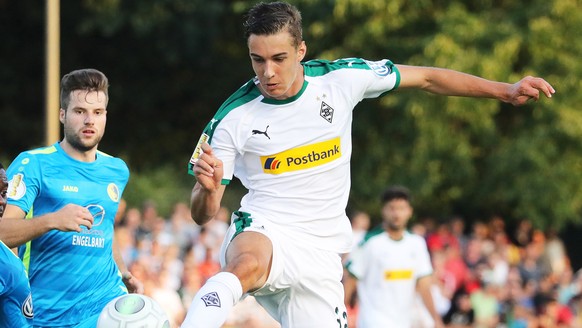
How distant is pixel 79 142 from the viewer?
7.36 meters

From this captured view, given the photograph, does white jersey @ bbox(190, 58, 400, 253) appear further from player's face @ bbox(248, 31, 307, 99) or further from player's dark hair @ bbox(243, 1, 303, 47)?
player's dark hair @ bbox(243, 1, 303, 47)

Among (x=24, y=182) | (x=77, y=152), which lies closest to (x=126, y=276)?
(x=77, y=152)

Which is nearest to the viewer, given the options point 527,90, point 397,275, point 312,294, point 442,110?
point 312,294

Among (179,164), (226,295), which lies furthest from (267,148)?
(179,164)

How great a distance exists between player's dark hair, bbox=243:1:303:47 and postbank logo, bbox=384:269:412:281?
586 centimetres

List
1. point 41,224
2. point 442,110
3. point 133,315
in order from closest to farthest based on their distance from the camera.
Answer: point 133,315 < point 41,224 < point 442,110

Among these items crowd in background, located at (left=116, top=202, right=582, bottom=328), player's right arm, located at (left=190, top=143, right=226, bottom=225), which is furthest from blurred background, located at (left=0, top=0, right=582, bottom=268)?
player's right arm, located at (left=190, top=143, right=226, bottom=225)

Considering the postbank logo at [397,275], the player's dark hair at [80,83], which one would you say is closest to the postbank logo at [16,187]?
the player's dark hair at [80,83]

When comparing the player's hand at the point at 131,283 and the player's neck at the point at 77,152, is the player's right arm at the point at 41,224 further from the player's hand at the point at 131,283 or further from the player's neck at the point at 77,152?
the player's hand at the point at 131,283

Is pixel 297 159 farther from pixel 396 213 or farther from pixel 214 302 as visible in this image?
pixel 396 213

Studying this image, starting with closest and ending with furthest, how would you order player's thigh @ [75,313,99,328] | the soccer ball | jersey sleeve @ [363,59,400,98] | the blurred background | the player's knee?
the soccer ball
the player's knee
player's thigh @ [75,313,99,328]
jersey sleeve @ [363,59,400,98]
the blurred background

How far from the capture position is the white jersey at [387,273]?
12.7 metres

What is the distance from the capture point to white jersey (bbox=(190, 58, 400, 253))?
727 cm

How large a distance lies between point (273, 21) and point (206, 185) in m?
1.16
